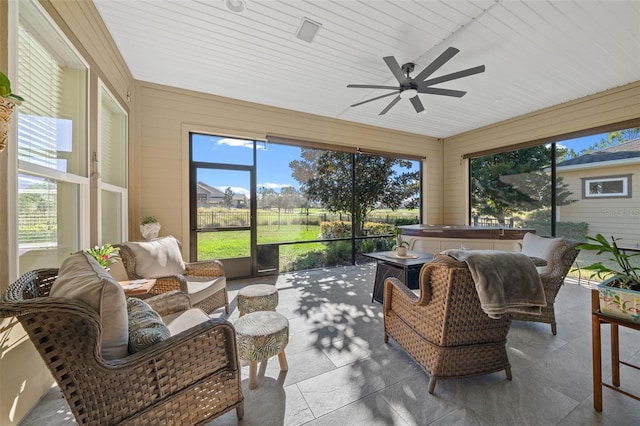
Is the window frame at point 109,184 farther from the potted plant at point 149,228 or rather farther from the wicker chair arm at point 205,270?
the wicker chair arm at point 205,270

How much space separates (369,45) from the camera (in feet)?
9.34

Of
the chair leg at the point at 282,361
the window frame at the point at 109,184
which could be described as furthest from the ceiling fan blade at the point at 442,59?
the window frame at the point at 109,184

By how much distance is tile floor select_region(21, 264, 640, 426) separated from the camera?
1498mm

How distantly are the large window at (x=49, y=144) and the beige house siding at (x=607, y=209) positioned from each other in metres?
6.95

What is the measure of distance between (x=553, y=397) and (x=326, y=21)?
356 centimetres

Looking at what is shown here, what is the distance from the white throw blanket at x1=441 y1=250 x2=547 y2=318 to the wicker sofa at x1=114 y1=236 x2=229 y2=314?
239 cm

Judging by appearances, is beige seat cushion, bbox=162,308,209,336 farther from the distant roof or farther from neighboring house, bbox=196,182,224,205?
the distant roof

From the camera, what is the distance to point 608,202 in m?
4.14

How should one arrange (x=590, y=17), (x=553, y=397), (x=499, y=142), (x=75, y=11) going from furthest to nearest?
1. (x=499, y=142)
2. (x=590, y=17)
3. (x=75, y=11)
4. (x=553, y=397)

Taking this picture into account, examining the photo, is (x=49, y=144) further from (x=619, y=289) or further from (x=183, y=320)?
(x=619, y=289)

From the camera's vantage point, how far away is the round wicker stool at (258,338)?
5.46ft

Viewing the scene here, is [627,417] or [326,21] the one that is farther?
[326,21]

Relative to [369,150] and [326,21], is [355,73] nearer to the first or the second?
[326,21]

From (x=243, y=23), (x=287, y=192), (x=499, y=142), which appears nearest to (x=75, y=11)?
(x=243, y=23)
